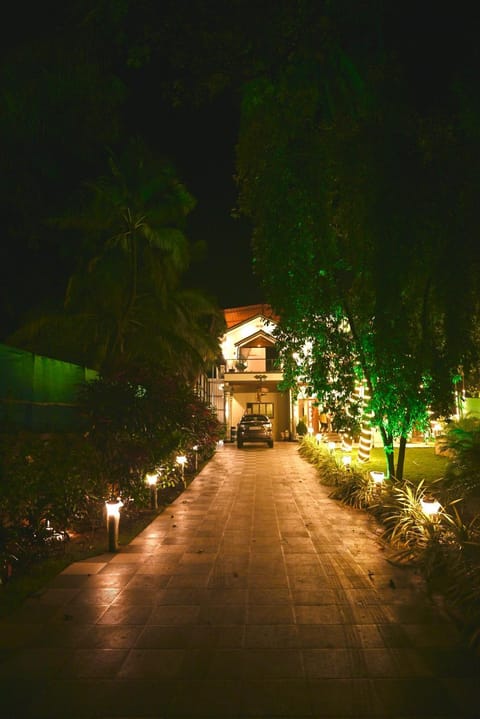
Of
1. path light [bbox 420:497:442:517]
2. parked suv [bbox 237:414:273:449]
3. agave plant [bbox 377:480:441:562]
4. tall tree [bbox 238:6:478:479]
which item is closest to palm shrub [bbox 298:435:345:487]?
parked suv [bbox 237:414:273:449]

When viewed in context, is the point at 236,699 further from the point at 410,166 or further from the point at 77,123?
the point at 77,123

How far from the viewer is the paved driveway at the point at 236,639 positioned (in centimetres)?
339

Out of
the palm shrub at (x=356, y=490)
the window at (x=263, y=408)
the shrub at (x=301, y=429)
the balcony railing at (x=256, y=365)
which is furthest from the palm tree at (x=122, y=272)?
the window at (x=263, y=408)

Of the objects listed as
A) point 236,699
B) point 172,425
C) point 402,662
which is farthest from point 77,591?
point 172,425

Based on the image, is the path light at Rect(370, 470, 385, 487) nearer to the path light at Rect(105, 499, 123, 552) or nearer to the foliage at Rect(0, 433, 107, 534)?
the path light at Rect(105, 499, 123, 552)

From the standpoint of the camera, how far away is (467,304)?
6770 mm

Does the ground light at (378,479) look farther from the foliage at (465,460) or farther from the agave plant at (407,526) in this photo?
the foliage at (465,460)

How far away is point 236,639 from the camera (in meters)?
4.29

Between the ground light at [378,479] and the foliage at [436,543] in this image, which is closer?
the foliage at [436,543]

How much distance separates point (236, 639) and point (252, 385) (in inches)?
1032

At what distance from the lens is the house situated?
2877 cm

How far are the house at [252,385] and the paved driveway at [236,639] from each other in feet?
69.9

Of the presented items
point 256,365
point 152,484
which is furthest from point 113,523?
point 256,365

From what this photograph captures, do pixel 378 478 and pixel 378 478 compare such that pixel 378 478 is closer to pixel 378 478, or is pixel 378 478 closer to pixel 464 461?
pixel 378 478
